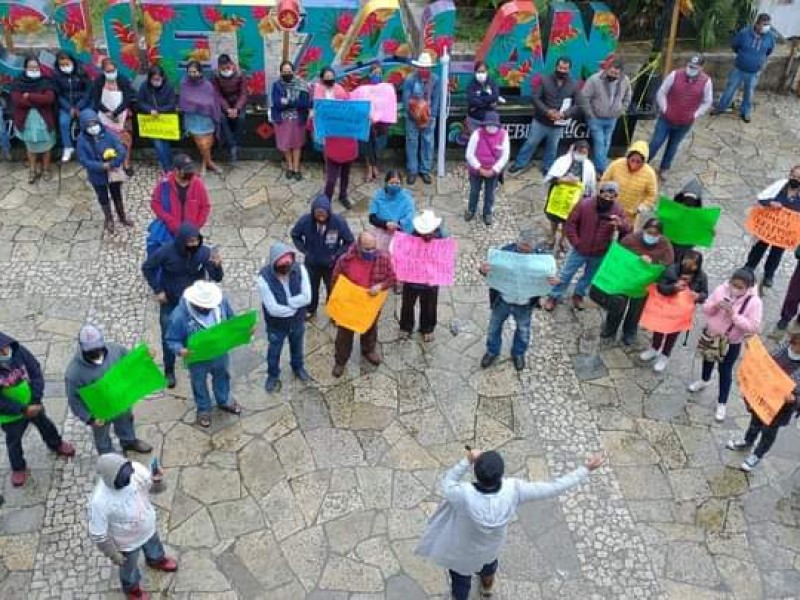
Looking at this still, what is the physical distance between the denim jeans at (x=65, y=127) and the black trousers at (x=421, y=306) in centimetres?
538

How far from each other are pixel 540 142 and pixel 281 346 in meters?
5.61

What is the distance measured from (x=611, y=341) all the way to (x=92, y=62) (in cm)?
778

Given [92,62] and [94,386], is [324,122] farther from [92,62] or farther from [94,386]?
[94,386]

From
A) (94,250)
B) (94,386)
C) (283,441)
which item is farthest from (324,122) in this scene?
(94,386)

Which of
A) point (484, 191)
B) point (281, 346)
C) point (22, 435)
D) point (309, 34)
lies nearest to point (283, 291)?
point (281, 346)

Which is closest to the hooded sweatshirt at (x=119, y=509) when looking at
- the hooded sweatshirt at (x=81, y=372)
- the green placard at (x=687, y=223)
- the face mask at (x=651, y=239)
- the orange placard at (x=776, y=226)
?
the hooded sweatshirt at (x=81, y=372)

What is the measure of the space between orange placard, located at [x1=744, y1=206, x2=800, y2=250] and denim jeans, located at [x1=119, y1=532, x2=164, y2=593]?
22.8 feet

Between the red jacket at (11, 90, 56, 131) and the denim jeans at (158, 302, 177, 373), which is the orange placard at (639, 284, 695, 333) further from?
the red jacket at (11, 90, 56, 131)

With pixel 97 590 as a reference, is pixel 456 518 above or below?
above

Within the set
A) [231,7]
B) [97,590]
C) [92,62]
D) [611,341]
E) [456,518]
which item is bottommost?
[97,590]

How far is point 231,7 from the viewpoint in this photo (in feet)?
37.1

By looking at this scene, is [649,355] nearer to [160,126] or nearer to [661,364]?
[661,364]

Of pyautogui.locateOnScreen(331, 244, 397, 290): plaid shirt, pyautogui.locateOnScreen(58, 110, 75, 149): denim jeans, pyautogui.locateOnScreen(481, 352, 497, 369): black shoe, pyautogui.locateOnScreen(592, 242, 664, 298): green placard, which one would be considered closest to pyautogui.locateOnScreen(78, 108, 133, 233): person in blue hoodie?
pyautogui.locateOnScreen(58, 110, 75, 149): denim jeans

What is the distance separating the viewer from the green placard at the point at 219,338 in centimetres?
697
